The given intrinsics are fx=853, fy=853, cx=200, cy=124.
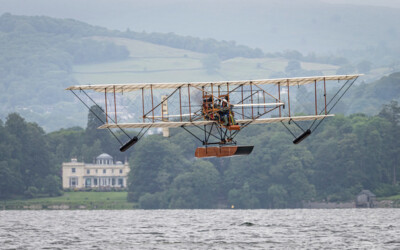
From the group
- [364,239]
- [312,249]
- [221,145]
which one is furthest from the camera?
[364,239]

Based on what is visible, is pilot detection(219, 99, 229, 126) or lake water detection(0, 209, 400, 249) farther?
lake water detection(0, 209, 400, 249)

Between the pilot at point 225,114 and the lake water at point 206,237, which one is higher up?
the pilot at point 225,114

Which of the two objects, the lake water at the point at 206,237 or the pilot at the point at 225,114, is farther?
the lake water at the point at 206,237

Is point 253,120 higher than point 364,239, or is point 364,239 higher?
point 253,120

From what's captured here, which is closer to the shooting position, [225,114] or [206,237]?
[225,114]

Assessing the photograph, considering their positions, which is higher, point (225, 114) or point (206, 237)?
point (225, 114)

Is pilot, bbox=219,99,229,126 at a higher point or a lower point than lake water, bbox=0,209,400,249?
higher

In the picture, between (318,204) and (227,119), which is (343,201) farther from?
(227,119)

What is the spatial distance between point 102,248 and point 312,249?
662 inches

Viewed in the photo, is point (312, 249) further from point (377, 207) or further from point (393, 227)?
point (377, 207)

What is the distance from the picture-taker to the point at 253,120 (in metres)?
70.9

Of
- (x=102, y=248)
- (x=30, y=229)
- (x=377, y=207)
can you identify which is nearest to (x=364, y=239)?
(x=102, y=248)

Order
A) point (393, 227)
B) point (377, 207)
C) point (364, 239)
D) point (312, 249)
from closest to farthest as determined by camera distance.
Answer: point (312, 249) < point (364, 239) < point (393, 227) < point (377, 207)

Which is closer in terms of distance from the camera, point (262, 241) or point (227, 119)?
point (227, 119)
